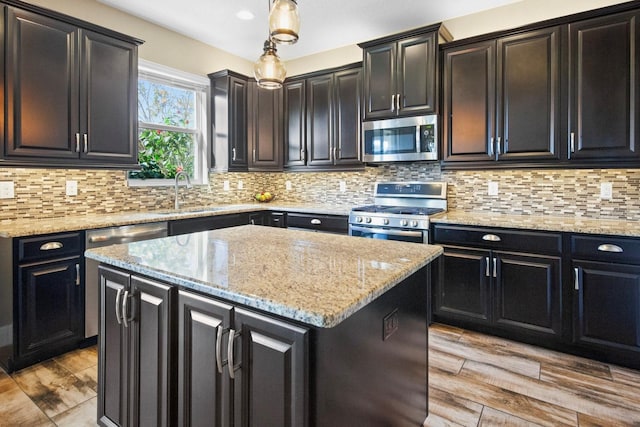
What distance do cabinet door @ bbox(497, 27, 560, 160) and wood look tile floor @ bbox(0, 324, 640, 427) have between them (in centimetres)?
155

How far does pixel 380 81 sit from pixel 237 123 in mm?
1678

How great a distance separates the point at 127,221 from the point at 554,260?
126 inches

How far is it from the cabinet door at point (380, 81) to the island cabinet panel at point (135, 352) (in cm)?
279

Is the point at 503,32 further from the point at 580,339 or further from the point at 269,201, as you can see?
the point at 269,201

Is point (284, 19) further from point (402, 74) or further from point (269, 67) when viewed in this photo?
point (402, 74)

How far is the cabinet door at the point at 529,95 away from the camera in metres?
2.84

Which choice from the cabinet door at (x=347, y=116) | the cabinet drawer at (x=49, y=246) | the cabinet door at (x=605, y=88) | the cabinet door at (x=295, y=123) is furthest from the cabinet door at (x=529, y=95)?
the cabinet drawer at (x=49, y=246)

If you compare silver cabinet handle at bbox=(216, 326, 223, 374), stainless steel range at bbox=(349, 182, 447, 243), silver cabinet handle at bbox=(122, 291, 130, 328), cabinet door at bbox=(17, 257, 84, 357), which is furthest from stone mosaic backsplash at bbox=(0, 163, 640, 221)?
silver cabinet handle at bbox=(216, 326, 223, 374)

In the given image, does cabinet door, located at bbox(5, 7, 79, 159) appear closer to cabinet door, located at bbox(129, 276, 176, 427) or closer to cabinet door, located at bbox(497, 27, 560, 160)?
cabinet door, located at bbox(129, 276, 176, 427)

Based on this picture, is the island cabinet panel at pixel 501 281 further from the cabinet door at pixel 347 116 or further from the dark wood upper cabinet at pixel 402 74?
the cabinet door at pixel 347 116

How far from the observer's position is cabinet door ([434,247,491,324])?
2.91m

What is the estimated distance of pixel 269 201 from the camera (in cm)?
491

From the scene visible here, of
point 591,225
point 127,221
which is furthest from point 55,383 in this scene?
point 591,225

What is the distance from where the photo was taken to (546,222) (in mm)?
2795
